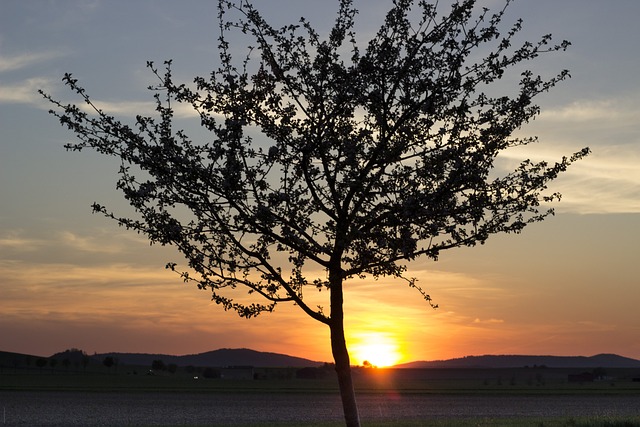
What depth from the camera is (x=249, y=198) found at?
21.0 metres

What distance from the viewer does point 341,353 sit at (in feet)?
72.5

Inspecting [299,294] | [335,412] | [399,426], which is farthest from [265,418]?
[299,294]

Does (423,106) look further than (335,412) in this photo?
No

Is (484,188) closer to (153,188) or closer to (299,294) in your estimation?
(299,294)

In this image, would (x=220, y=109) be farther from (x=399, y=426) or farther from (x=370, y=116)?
(x=399, y=426)

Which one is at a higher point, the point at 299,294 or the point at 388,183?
the point at 388,183

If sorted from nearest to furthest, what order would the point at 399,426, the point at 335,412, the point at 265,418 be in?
the point at 399,426 → the point at 265,418 → the point at 335,412

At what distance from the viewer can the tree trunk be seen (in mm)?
21828

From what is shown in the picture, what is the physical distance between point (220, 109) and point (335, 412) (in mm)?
54557

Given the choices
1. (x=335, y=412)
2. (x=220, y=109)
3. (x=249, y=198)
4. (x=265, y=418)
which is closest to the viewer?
(x=249, y=198)

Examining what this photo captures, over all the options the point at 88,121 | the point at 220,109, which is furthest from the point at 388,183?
the point at 88,121

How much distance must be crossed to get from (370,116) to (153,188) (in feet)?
17.9

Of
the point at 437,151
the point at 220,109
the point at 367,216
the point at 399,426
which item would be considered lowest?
the point at 399,426

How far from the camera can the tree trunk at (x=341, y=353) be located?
71.6 ft
